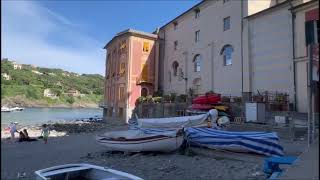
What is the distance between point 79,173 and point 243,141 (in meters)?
7.82

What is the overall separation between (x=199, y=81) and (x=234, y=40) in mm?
7485

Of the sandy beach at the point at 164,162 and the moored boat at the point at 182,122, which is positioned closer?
the sandy beach at the point at 164,162

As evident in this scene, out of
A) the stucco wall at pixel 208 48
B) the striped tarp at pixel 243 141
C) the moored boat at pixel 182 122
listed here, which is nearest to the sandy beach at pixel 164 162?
the striped tarp at pixel 243 141

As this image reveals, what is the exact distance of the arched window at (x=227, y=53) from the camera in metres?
33.4

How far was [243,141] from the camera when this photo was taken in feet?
48.7

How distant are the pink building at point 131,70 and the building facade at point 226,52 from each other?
0.13 metres

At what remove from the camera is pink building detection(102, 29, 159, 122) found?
43.6 meters

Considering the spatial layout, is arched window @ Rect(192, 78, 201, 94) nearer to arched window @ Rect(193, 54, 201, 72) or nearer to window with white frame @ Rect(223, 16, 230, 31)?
arched window @ Rect(193, 54, 201, 72)

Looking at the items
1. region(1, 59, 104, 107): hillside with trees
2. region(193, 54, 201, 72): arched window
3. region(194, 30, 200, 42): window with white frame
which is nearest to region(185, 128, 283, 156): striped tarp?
region(193, 54, 201, 72): arched window

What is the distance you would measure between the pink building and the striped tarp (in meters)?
27.1

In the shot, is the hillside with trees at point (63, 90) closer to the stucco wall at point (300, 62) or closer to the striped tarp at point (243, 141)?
the stucco wall at point (300, 62)

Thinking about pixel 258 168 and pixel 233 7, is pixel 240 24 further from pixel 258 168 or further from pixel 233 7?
pixel 258 168

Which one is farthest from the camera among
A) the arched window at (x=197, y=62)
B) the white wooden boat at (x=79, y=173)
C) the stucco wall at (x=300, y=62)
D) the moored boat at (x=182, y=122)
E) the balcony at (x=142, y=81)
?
the balcony at (x=142, y=81)

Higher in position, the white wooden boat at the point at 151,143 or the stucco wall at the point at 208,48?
the stucco wall at the point at 208,48
